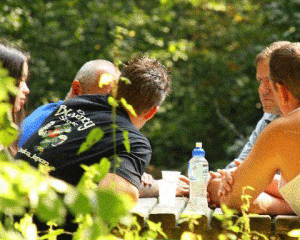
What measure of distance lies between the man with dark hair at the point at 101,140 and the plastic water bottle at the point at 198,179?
0.45 meters

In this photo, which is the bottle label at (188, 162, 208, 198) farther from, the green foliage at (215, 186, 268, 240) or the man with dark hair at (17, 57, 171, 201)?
the green foliage at (215, 186, 268, 240)

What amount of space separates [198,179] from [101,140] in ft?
2.64

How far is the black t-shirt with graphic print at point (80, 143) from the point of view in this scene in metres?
2.83

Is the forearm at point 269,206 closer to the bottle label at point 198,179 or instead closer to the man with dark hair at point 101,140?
the bottle label at point 198,179

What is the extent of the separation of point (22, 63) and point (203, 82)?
28.8ft

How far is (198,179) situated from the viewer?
3426mm

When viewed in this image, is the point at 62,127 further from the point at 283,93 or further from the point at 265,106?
the point at 265,106

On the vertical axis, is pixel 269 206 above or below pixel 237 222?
below

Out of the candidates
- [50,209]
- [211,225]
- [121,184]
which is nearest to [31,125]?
[121,184]

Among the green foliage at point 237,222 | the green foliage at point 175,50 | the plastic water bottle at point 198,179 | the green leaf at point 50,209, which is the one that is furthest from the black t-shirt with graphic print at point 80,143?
the green foliage at point 175,50

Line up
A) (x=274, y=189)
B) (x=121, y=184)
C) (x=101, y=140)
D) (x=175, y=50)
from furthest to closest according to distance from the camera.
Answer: (x=175, y=50)
(x=274, y=189)
(x=101, y=140)
(x=121, y=184)

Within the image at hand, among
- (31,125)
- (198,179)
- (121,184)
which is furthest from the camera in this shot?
(31,125)

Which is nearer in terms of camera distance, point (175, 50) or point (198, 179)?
point (198, 179)

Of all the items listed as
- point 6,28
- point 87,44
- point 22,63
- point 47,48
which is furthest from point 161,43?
point 22,63
